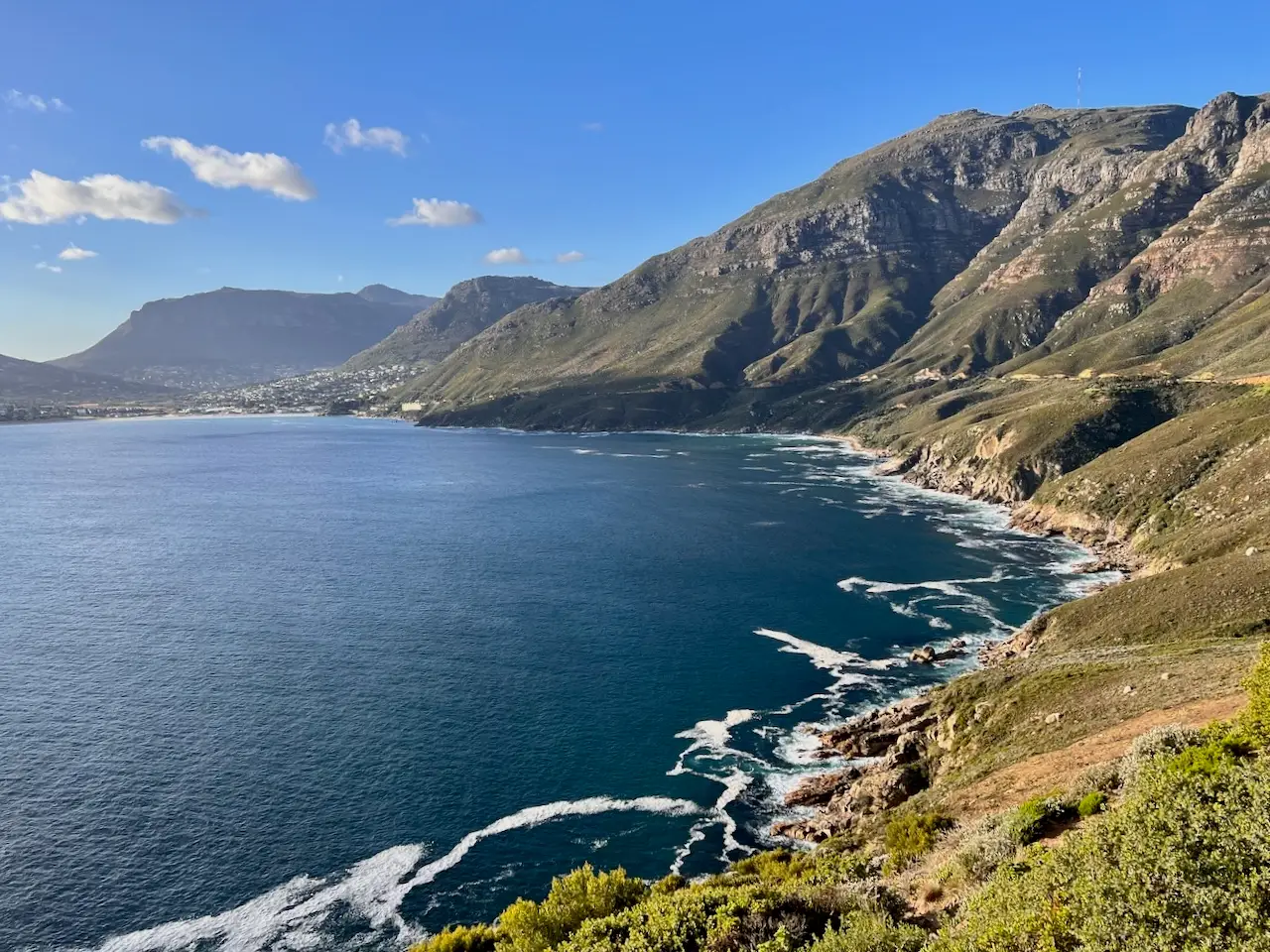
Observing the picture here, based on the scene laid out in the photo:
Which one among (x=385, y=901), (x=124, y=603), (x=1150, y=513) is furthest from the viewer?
(x=1150, y=513)

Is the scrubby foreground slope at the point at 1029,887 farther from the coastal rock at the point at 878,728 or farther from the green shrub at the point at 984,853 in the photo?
the coastal rock at the point at 878,728

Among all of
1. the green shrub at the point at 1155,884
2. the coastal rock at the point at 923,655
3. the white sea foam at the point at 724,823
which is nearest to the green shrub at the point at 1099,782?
Result: the green shrub at the point at 1155,884

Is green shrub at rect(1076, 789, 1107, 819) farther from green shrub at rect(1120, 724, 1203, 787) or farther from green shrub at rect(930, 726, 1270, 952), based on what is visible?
green shrub at rect(930, 726, 1270, 952)

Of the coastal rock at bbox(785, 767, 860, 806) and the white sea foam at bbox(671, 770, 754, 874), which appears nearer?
the white sea foam at bbox(671, 770, 754, 874)

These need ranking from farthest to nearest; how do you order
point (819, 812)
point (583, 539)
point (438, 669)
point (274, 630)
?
1. point (583, 539)
2. point (274, 630)
3. point (438, 669)
4. point (819, 812)

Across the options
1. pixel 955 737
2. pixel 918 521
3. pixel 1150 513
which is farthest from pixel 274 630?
pixel 1150 513

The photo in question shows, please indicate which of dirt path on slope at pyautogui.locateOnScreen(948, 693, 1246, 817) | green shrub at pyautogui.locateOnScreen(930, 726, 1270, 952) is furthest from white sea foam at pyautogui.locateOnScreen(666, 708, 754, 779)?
green shrub at pyautogui.locateOnScreen(930, 726, 1270, 952)

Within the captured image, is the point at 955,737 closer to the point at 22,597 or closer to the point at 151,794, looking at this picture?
the point at 151,794
